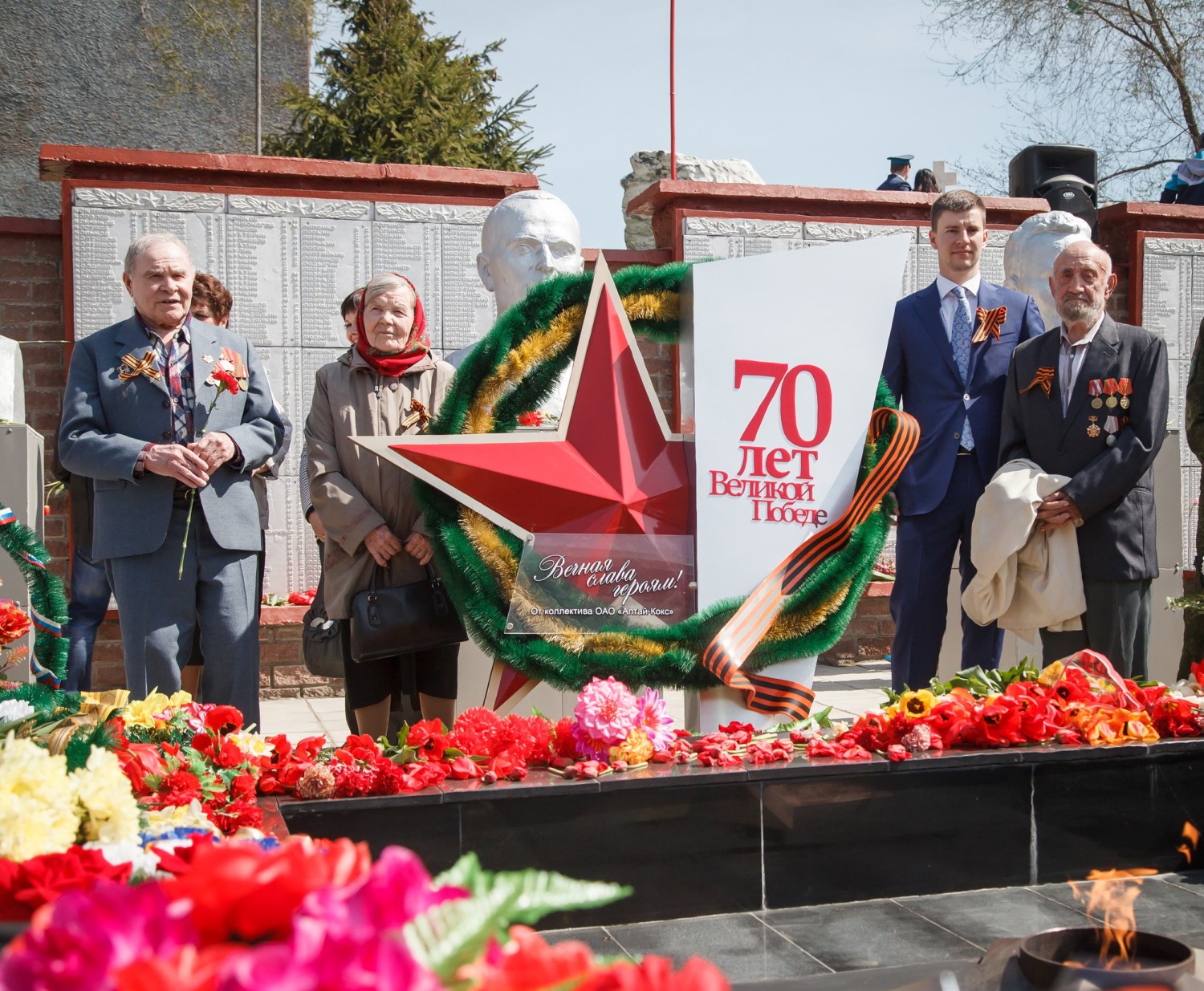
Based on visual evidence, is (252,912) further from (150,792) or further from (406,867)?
(150,792)

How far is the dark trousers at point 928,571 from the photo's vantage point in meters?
4.34

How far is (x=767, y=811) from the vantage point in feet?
9.71

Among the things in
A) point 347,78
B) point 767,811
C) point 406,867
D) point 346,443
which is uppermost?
point 347,78

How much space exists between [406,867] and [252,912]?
0.30 ft

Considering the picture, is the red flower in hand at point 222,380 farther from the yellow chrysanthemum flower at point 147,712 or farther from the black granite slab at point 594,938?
the black granite slab at point 594,938

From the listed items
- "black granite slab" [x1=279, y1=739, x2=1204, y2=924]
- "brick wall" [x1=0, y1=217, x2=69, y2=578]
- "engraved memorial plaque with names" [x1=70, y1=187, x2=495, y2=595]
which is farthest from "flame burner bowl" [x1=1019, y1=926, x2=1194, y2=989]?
"brick wall" [x1=0, y1=217, x2=69, y2=578]

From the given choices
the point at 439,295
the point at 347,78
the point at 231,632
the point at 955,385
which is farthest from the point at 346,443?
the point at 347,78

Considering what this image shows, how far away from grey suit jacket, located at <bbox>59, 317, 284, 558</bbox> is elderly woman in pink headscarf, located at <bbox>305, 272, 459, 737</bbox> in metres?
0.22

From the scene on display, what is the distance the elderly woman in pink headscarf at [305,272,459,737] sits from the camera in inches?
150

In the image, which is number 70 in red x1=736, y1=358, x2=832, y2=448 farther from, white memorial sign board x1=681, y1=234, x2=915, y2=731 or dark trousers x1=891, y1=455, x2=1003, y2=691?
dark trousers x1=891, y1=455, x2=1003, y2=691

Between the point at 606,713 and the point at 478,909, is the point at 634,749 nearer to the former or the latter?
the point at 606,713

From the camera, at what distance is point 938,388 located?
4426mm

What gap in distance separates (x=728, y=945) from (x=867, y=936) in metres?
0.30

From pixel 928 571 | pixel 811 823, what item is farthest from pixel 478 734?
pixel 928 571
